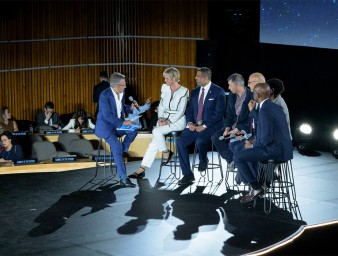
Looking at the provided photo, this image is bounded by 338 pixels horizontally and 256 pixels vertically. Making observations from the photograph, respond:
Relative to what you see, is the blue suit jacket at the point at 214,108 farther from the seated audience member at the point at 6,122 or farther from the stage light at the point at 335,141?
the seated audience member at the point at 6,122

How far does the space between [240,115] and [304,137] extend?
3.36 meters

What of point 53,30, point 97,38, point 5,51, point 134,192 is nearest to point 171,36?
point 97,38

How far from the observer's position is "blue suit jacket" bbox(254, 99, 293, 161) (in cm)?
620

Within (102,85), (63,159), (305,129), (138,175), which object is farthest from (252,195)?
(102,85)

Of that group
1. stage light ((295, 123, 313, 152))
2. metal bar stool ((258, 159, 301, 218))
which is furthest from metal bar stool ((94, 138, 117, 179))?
stage light ((295, 123, 313, 152))

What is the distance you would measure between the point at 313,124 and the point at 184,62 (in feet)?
8.73

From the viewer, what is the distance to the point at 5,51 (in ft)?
39.1

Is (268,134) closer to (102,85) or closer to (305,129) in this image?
(305,129)

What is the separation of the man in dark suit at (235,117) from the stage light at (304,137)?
2.97 m

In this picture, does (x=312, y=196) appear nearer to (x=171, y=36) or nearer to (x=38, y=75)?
(x=171, y=36)

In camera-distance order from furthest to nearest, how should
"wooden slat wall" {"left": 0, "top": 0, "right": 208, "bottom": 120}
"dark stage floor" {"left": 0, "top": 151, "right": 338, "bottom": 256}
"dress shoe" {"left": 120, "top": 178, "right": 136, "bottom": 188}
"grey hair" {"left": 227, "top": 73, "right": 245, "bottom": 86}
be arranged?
"wooden slat wall" {"left": 0, "top": 0, "right": 208, "bottom": 120}, "dress shoe" {"left": 120, "top": 178, "right": 136, "bottom": 188}, "grey hair" {"left": 227, "top": 73, "right": 245, "bottom": 86}, "dark stage floor" {"left": 0, "top": 151, "right": 338, "bottom": 256}

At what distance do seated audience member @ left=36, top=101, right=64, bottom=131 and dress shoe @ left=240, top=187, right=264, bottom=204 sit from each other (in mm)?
5076

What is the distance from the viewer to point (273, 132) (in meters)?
6.26

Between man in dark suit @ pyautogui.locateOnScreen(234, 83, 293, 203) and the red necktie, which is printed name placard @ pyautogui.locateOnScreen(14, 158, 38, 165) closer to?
the red necktie
